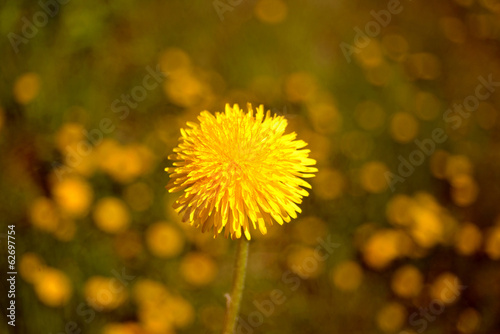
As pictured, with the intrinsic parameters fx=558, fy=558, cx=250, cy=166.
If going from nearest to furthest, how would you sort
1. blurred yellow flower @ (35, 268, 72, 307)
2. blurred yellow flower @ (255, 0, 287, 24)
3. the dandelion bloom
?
the dandelion bloom < blurred yellow flower @ (35, 268, 72, 307) < blurred yellow flower @ (255, 0, 287, 24)

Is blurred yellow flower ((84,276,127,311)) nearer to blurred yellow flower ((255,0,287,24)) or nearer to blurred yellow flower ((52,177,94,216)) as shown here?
blurred yellow flower ((52,177,94,216))

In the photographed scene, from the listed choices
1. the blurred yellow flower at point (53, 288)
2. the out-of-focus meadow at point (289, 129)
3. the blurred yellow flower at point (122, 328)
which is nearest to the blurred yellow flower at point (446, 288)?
the out-of-focus meadow at point (289, 129)

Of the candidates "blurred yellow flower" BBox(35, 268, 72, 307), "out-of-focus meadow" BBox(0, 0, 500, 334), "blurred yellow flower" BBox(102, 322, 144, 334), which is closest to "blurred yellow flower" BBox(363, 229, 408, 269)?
"out-of-focus meadow" BBox(0, 0, 500, 334)

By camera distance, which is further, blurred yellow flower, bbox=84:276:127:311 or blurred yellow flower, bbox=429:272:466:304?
blurred yellow flower, bbox=429:272:466:304

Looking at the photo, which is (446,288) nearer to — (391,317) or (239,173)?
(391,317)

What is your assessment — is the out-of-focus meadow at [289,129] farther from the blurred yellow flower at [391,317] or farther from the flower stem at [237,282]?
the flower stem at [237,282]

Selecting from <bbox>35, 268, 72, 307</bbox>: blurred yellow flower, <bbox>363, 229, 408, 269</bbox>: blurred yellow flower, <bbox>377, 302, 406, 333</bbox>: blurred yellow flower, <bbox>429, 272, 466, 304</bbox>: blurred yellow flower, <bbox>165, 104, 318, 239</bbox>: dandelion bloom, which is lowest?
<bbox>35, 268, 72, 307</bbox>: blurred yellow flower

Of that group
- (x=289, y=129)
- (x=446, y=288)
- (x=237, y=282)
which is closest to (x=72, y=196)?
(x=289, y=129)

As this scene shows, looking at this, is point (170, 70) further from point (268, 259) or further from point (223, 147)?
point (223, 147)
